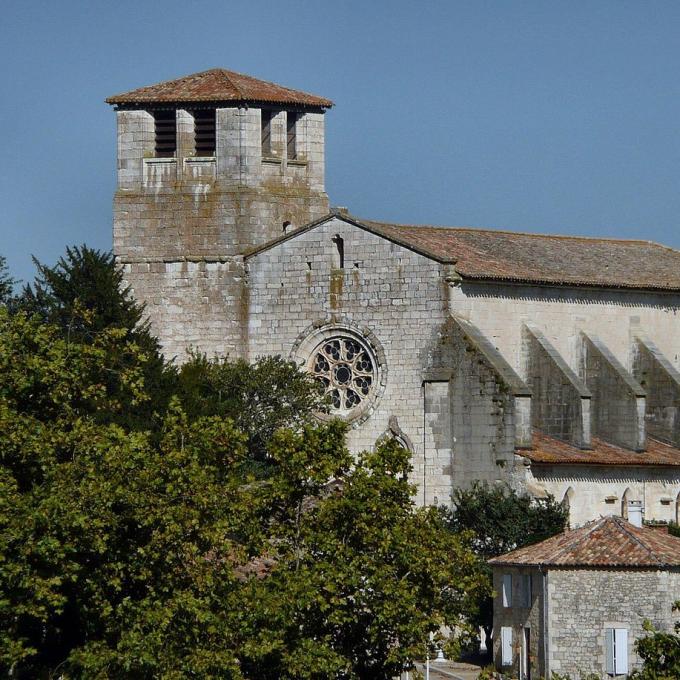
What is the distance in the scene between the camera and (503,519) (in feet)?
208

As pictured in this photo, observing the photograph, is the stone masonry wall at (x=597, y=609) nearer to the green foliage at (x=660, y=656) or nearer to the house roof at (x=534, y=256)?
Answer: the house roof at (x=534, y=256)

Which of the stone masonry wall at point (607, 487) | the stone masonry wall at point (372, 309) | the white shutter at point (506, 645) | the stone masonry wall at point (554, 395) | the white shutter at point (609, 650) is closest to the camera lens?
the white shutter at point (609, 650)

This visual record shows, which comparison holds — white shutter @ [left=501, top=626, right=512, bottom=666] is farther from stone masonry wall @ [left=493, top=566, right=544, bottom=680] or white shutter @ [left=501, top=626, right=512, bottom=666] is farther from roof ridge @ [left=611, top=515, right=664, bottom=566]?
roof ridge @ [left=611, top=515, right=664, bottom=566]

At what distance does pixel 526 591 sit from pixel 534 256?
44.9ft

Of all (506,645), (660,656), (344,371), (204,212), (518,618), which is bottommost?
(506,645)

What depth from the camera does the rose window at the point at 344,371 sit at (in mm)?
67375

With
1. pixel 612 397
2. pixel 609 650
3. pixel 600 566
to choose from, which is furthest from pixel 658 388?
pixel 609 650

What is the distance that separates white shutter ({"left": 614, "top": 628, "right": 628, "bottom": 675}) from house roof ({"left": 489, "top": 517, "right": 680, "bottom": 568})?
4.62 feet

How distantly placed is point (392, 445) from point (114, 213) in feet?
80.7

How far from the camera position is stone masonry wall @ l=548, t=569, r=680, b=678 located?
56.9 m

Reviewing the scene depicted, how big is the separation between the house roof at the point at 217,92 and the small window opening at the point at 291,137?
20.7 inches

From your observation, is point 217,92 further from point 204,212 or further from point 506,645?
point 506,645

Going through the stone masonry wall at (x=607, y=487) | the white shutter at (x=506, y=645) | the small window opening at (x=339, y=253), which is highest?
the small window opening at (x=339, y=253)

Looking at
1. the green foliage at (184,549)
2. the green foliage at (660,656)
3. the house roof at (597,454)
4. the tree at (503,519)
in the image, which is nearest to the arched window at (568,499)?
the house roof at (597,454)
